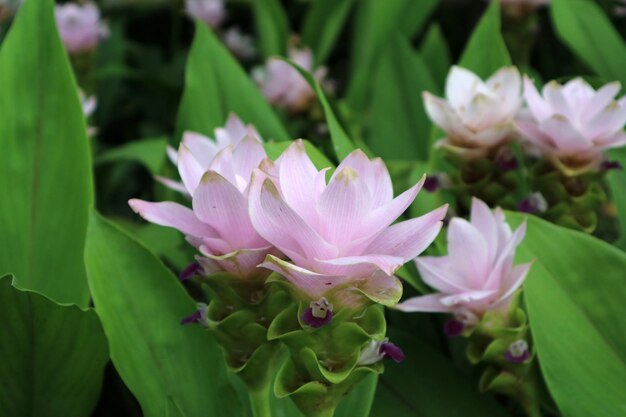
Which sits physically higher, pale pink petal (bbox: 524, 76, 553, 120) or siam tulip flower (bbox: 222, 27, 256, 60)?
pale pink petal (bbox: 524, 76, 553, 120)

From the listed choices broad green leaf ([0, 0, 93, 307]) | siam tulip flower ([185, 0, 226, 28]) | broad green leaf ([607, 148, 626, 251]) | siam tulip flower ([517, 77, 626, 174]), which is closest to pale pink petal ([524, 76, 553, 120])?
siam tulip flower ([517, 77, 626, 174])

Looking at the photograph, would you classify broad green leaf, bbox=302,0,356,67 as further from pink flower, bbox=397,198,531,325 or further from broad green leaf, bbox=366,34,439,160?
pink flower, bbox=397,198,531,325

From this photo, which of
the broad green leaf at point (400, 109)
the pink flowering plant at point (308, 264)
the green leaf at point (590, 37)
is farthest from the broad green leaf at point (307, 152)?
the green leaf at point (590, 37)

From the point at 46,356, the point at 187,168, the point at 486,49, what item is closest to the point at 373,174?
the point at 187,168

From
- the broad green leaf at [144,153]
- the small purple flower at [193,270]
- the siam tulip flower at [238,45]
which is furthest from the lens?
the siam tulip flower at [238,45]

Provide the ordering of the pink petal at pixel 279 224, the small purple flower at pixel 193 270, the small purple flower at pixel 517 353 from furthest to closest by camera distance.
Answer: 1. the small purple flower at pixel 517 353
2. the small purple flower at pixel 193 270
3. the pink petal at pixel 279 224

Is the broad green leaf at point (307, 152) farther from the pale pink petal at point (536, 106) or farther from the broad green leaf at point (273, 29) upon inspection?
the broad green leaf at point (273, 29)
